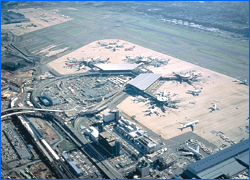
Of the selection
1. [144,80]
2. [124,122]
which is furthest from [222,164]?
[144,80]

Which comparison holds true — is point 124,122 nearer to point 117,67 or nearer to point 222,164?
point 222,164

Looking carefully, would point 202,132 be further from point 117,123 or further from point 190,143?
point 117,123

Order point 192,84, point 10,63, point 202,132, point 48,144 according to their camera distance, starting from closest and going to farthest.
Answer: point 48,144 < point 202,132 < point 192,84 < point 10,63

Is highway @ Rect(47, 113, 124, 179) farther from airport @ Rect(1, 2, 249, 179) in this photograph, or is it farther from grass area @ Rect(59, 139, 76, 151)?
→ grass area @ Rect(59, 139, 76, 151)

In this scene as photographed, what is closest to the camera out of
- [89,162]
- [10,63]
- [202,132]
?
[89,162]

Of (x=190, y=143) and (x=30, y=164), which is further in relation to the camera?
(x=190, y=143)

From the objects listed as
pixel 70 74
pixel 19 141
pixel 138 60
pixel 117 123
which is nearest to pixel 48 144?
pixel 19 141
